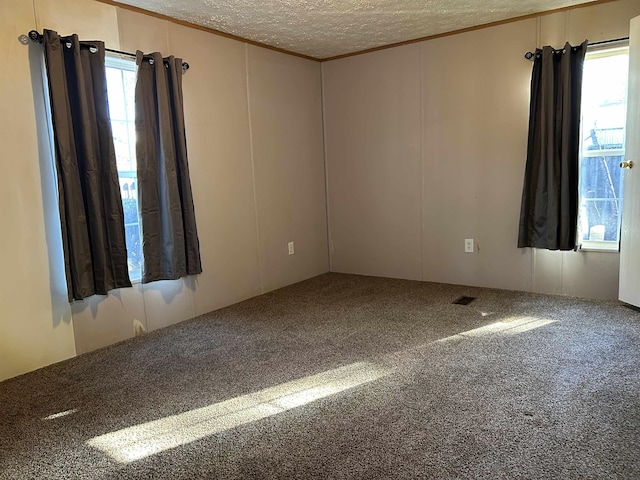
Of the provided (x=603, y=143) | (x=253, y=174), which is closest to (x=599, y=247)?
(x=603, y=143)

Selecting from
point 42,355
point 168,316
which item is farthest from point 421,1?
point 42,355

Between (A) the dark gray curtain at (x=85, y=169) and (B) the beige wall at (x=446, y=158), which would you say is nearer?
(A) the dark gray curtain at (x=85, y=169)

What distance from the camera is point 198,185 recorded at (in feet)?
11.5

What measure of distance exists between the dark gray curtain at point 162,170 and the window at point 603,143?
2.94 m

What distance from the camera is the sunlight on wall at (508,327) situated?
9.61 feet

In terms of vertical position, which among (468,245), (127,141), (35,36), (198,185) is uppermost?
(35,36)

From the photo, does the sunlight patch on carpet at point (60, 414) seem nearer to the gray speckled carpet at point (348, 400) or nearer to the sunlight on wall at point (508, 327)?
the gray speckled carpet at point (348, 400)

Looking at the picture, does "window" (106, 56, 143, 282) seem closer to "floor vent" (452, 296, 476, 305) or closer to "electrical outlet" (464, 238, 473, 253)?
"floor vent" (452, 296, 476, 305)

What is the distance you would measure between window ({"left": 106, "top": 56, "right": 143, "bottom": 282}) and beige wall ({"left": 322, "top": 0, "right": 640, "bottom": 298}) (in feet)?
7.04

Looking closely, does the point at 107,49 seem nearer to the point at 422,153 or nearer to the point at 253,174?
the point at 253,174

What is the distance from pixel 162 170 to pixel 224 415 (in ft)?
5.82

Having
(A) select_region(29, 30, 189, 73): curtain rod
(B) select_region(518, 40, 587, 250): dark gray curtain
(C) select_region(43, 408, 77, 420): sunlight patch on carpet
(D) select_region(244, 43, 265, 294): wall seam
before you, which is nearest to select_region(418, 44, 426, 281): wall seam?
(B) select_region(518, 40, 587, 250): dark gray curtain

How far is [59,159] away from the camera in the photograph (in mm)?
2613

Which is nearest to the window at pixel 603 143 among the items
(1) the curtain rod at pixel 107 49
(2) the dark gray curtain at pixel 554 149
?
(2) the dark gray curtain at pixel 554 149
